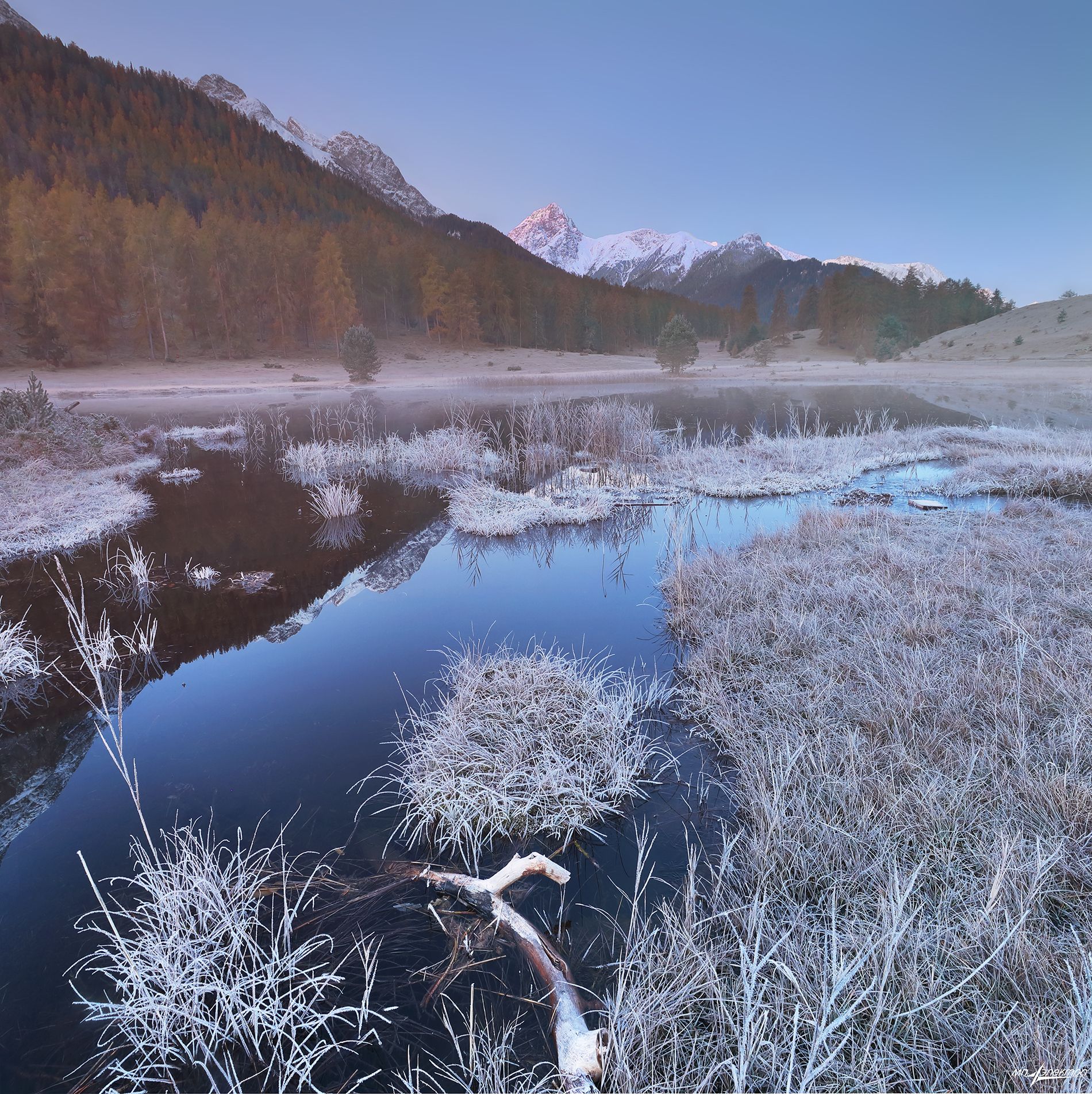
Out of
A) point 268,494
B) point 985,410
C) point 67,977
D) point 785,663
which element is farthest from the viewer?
point 985,410

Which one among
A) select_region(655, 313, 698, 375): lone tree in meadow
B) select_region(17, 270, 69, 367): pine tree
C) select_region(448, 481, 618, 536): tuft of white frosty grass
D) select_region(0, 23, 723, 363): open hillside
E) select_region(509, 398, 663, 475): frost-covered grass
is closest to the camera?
select_region(448, 481, 618, 536): tuft of white frosty grass

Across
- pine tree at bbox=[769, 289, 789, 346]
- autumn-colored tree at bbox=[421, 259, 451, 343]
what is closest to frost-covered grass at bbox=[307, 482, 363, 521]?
autumn-colored tree at bbox=[421, 259, 451, 343]

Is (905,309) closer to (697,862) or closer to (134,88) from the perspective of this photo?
(697,862)

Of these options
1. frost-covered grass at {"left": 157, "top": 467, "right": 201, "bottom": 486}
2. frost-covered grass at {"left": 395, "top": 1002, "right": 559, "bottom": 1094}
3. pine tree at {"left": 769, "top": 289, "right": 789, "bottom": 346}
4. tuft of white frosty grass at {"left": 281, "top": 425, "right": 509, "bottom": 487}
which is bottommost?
frost-covered grass at {"left": 395, "top": 1002, "right": 559, "bottom": 1094}

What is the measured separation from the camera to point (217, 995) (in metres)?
2.25

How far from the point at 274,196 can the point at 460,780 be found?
8563 centimetres

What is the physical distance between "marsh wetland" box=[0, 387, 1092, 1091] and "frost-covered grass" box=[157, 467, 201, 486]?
4684mm

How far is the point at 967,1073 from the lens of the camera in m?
1.85

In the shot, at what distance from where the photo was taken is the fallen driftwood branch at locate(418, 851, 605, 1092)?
6.56ft

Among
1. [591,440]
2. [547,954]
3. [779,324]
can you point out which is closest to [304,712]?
[547,954]

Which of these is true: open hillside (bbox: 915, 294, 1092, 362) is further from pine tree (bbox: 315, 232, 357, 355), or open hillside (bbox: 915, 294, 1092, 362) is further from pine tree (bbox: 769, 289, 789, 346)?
pine tree (bbox: 315, 232, 357, 355)

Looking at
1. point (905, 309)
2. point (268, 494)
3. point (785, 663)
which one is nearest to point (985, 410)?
point (785, 663)

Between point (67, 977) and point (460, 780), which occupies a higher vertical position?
point (460, 780)

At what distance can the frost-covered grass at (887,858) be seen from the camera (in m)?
1.90
